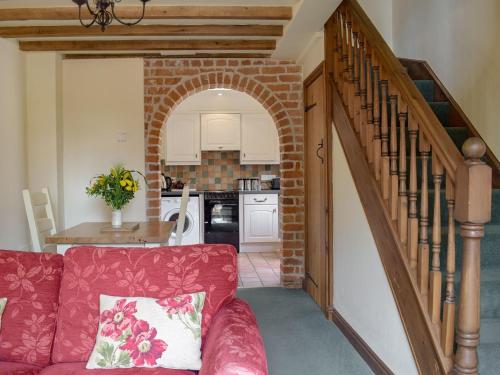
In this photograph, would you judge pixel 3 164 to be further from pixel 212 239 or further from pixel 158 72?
pixel 212 239

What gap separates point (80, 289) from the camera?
69.6 inches

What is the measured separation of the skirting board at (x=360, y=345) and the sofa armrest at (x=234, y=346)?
1.21m

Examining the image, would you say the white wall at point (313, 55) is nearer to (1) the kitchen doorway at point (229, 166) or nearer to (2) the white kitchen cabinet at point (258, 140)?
(1) the kitchen doorway at point (229, 166)

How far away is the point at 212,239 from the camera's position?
6.74 meters

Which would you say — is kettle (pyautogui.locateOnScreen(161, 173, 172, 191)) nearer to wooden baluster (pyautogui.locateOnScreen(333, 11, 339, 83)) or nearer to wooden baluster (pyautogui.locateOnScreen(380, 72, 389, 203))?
wooden baluster (pyautogui.locateOnScreen(333, 11, 339, 83))

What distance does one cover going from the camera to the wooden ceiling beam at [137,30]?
3707 millimetres

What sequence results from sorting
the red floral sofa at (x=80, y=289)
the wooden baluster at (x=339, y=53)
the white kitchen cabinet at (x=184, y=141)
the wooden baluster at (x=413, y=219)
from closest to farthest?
the red floral sofa at (x=80, y=289) < the wooden baluster at (x=413, y=219) < the wooden baluster at (x=339, y=53) < the white kitchen cabinet at (x=184, y=141)

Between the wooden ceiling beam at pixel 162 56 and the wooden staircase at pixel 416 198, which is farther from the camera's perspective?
the wooden ceiling beam at pixel 162 56

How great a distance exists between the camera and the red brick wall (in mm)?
4531

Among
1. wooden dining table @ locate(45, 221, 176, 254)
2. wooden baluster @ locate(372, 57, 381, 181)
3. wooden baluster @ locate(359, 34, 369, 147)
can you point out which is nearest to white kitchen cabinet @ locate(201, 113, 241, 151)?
wooden dining table @ locate(45, 221, 176, 254)

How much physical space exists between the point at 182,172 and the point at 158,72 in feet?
10.0

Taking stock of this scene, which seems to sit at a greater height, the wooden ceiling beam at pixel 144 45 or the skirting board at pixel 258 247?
the wooden ceiling beam at pixel 144 45

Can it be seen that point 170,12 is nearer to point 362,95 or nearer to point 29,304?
point 362,95

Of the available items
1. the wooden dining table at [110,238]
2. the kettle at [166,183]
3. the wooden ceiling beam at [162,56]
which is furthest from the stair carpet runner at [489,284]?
the kettle at [166,183]
